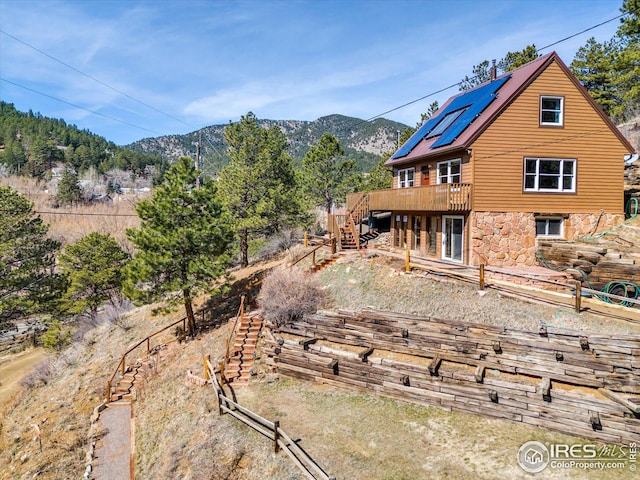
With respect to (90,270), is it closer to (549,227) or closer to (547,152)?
(549,227)

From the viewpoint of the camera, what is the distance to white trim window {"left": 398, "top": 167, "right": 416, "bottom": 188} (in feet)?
81.1

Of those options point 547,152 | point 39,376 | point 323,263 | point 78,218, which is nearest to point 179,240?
point 323,263

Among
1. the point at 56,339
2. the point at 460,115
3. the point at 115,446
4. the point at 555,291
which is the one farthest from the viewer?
the point at 56,339

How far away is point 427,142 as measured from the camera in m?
23.3

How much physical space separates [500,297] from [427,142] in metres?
12.3

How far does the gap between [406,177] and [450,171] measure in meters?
5.24

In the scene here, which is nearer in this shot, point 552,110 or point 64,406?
point 64,406

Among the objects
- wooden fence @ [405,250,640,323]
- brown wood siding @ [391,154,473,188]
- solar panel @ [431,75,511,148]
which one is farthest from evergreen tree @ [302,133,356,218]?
wooden fence @ [405,250,640,323]

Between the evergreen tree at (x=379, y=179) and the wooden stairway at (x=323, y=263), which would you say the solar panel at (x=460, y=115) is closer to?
the wooden stairway at (x=323, y=263)

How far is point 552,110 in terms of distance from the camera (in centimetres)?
1886

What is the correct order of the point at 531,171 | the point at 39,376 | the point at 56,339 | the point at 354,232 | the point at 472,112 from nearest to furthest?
the point at 531,171
the point at 472,112
the point at 39,376
the point at 354,232
the point at 56,339

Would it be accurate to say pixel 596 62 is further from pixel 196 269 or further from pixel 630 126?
pixel 196 269

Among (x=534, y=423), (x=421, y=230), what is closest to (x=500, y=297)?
(x=534, y=423)

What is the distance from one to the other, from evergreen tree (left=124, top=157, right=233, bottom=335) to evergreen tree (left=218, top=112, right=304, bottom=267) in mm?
6087
